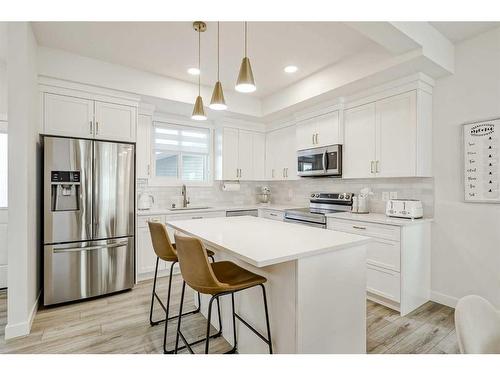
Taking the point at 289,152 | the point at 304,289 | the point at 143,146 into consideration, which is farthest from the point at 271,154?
the point at 304,289

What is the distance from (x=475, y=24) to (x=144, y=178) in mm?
4140

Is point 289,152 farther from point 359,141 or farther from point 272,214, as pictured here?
point 359,141

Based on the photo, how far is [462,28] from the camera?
249 centimetres

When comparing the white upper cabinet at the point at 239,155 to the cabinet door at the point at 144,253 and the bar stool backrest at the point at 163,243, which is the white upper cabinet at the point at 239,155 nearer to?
the cabinet door at the point at 144,253

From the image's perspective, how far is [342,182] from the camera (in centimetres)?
393

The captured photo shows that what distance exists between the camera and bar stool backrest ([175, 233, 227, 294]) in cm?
152

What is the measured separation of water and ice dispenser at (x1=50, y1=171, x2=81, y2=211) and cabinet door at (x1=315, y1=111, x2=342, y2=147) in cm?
300

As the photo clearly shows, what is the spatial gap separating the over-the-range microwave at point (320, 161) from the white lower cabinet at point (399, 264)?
0.86 m

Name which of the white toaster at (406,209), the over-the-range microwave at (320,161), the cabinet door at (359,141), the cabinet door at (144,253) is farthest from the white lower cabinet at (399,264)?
the cabinet door at (144,253)

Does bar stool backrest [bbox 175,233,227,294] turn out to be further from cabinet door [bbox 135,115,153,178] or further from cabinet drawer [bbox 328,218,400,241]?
cabinet door [bbox 135,115,153,178]
